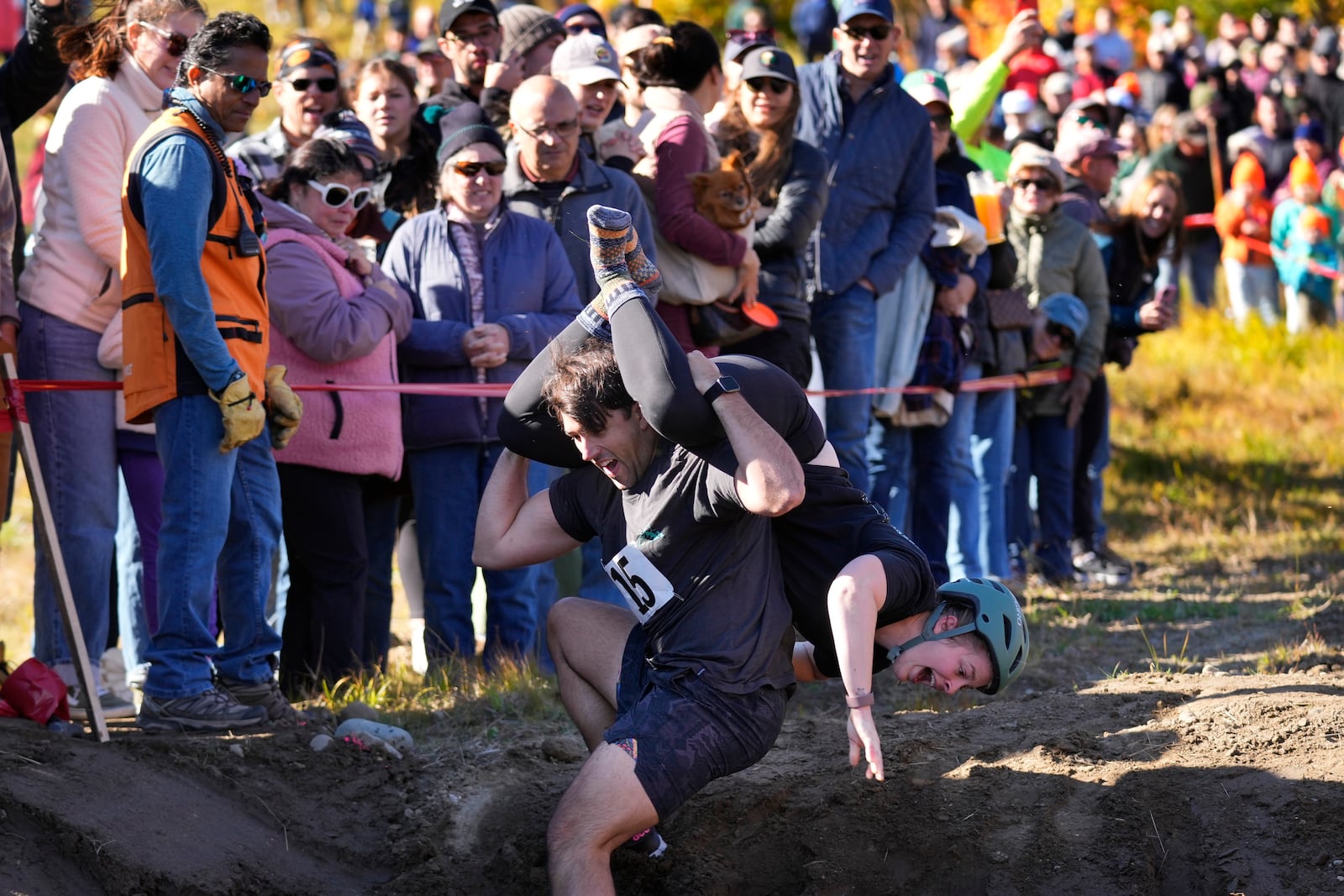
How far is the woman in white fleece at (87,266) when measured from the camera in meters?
5.90

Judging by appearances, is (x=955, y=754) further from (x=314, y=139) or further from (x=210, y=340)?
(x=314, y=139)

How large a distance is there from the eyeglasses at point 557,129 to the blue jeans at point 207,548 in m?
1.84

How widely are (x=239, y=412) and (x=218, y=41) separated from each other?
4.19ft

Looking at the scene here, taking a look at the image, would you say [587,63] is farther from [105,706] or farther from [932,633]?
[932,633]

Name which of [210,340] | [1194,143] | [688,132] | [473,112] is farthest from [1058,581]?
[1194,143]

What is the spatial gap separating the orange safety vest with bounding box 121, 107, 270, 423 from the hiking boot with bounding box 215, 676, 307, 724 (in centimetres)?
102

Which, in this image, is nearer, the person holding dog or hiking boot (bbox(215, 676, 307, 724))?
hiking boot (bbox(215, 676, 307, 724))

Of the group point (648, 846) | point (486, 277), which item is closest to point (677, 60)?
point (486, 277)

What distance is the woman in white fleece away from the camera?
590 centimetres

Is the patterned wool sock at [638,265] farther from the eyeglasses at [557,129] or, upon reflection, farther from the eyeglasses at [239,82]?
the eyeglasses at [557,129]

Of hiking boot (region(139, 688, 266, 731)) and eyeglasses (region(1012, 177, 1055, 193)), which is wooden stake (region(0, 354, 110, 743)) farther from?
eyeglasses (region(1012, 177, 1055, 193))

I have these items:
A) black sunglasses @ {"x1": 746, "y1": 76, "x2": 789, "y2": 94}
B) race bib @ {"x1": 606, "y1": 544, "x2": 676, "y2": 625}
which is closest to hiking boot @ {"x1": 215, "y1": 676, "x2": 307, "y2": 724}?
race bib @ {"x1": 606, "y1": 544, "x2": 676, "y2": 625}

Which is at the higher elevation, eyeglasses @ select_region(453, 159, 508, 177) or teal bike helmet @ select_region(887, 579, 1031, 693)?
eyeglasses @ select_region(453, 159, 508, 177)

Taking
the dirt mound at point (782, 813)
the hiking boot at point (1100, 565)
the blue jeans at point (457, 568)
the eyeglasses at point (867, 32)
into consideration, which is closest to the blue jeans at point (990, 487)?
the hiking boot at point (1100, 565)
